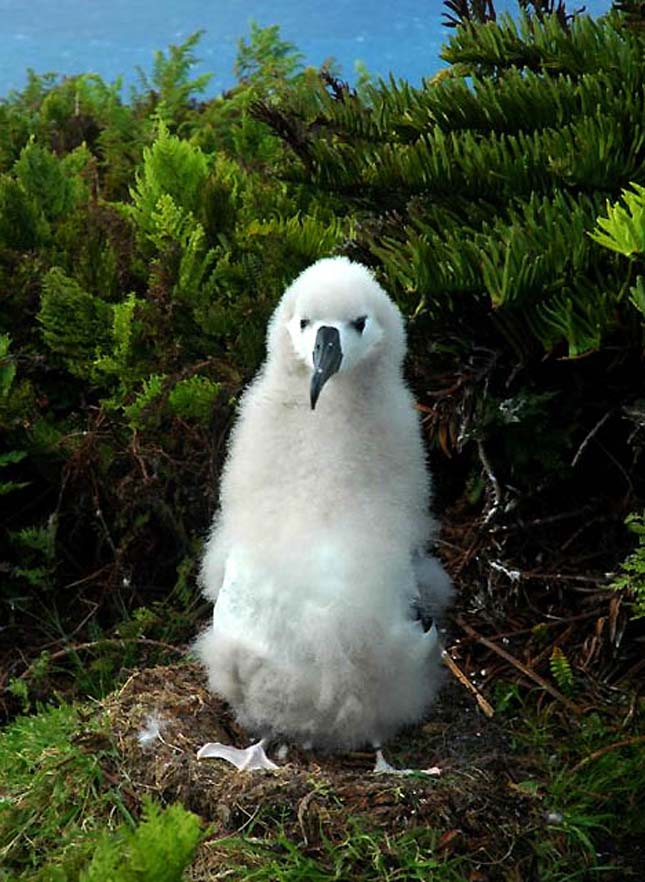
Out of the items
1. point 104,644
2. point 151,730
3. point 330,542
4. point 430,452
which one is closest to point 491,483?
point 430,452

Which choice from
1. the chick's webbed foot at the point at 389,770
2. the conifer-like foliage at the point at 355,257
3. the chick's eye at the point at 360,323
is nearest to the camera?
the chick's eye at the point at 360,323

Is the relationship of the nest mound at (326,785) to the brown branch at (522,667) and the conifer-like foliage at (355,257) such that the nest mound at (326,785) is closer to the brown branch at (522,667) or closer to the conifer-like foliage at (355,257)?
the brown branch at (522,667)

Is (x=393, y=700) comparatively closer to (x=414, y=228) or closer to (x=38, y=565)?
(x=414, y=228)

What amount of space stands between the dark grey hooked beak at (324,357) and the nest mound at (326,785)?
38.6 inches

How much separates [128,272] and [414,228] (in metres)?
2.11

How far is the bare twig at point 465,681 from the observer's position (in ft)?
12.4

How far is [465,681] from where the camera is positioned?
12.8 feet

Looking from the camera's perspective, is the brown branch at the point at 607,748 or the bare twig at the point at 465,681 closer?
the brown branch at the point at 607,748

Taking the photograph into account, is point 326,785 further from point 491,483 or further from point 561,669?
point 491,483

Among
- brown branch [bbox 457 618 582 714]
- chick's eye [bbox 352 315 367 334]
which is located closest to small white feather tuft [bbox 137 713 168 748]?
brown branch [bbox 457 618 582 714]

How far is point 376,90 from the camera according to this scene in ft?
14.9

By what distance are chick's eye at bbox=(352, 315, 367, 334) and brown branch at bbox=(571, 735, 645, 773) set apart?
4.23 ft

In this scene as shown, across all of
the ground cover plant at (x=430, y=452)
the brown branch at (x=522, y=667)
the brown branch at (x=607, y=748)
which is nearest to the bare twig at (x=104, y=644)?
the ground cover plant at (x=430, y=452)

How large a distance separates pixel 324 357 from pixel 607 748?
131 cm
